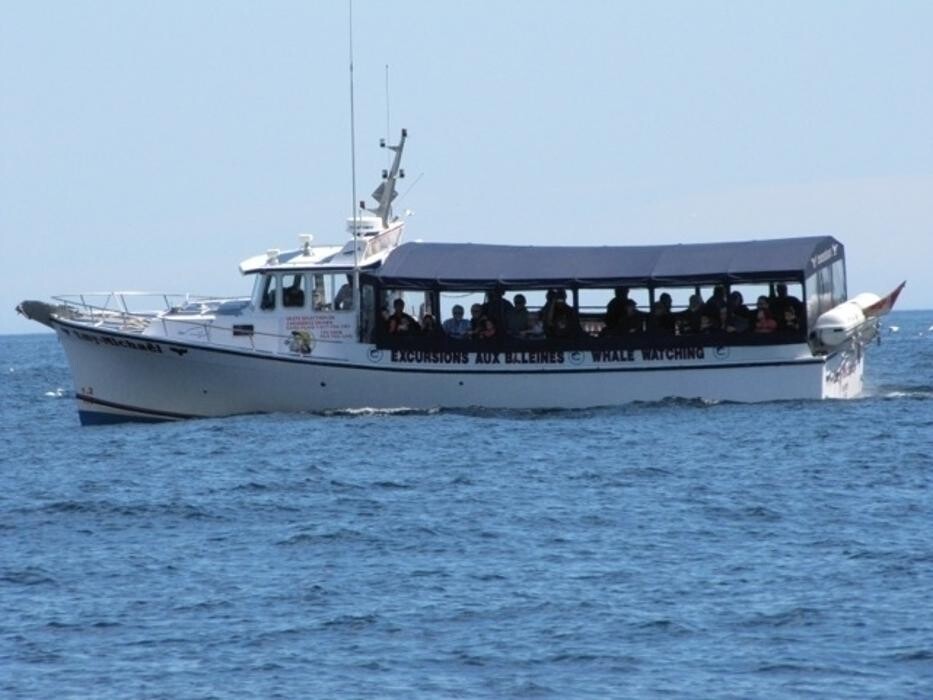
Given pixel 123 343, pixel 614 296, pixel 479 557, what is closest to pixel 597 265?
pixel 614 296

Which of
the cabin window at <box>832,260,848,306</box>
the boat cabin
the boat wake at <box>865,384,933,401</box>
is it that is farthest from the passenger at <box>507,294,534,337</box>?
the boat wake at <box>865,384,933,401</box>

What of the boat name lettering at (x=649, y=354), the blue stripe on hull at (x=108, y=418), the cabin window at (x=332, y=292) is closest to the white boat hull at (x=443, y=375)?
the boat name lettering at (x=649, y=354)

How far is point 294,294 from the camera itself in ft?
123

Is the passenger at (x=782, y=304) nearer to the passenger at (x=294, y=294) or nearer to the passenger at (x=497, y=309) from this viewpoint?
the passenger at (x=497, y=309)

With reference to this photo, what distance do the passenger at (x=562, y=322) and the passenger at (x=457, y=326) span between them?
151 centimetres

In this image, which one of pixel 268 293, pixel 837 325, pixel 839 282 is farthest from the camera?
pixel 839 282

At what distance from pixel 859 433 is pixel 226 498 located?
11.8m

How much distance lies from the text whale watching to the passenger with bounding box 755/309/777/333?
0.05 m

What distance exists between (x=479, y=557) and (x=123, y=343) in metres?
15.7

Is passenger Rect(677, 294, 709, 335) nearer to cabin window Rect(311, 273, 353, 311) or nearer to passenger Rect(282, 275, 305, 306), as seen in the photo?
cabin window Rect(311, 273, 353, 311)

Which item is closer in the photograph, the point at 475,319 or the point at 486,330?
the point at 486,330

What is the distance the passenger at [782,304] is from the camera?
119 feet

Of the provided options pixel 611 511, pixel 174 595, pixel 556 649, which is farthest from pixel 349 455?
pixel 556 649

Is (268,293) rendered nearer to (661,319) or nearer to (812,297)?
(661,319)
